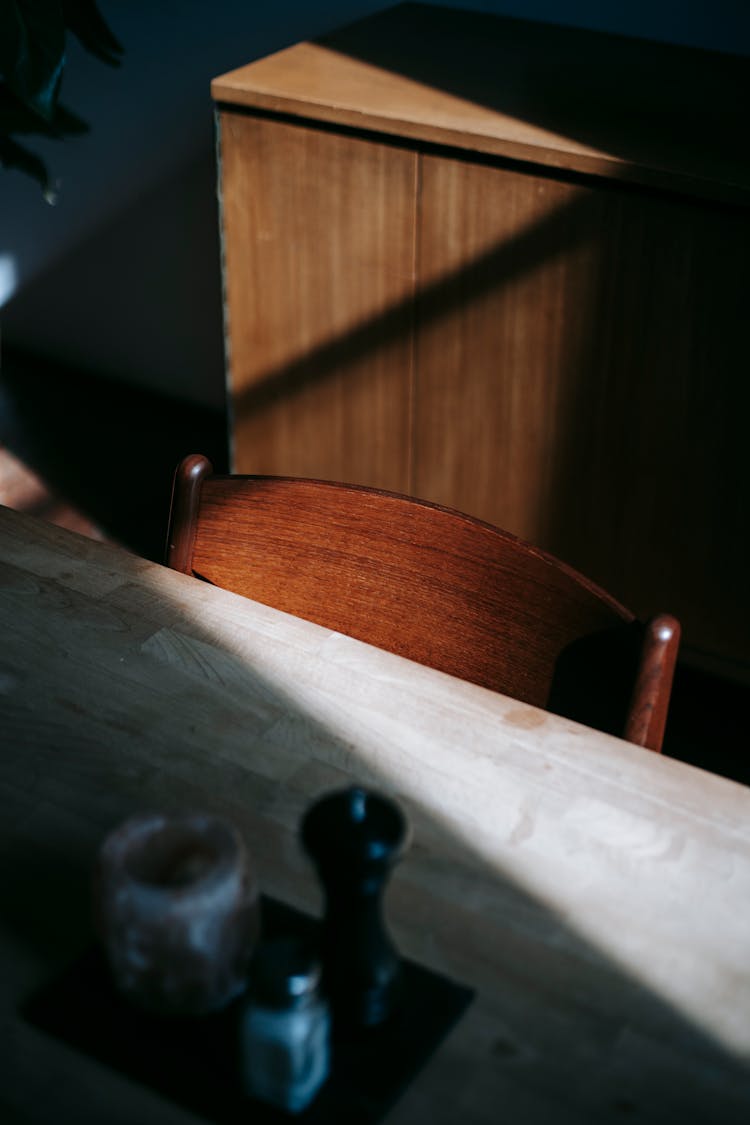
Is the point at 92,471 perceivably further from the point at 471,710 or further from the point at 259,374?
the point at 471,710

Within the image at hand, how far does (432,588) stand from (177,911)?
512mm

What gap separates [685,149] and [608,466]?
51 cm

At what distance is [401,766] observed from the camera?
2.91 feet

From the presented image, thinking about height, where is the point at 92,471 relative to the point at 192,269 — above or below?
below

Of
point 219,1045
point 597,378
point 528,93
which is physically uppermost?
point 528,93

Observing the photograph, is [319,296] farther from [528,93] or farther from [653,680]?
[653,680]

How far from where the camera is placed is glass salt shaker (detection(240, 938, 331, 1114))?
1.98 feet

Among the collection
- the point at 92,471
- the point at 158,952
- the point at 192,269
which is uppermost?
the point at 158,952

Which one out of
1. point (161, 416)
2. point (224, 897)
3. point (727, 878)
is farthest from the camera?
point (161, 416)

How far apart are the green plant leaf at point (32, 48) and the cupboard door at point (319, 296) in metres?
0.29

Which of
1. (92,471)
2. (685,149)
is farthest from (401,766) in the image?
(92,471)

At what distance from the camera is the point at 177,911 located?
2.11 ft

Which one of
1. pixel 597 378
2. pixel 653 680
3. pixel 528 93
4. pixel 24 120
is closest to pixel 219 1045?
pixel 653 680

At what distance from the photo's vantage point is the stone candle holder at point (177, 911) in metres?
0.65
